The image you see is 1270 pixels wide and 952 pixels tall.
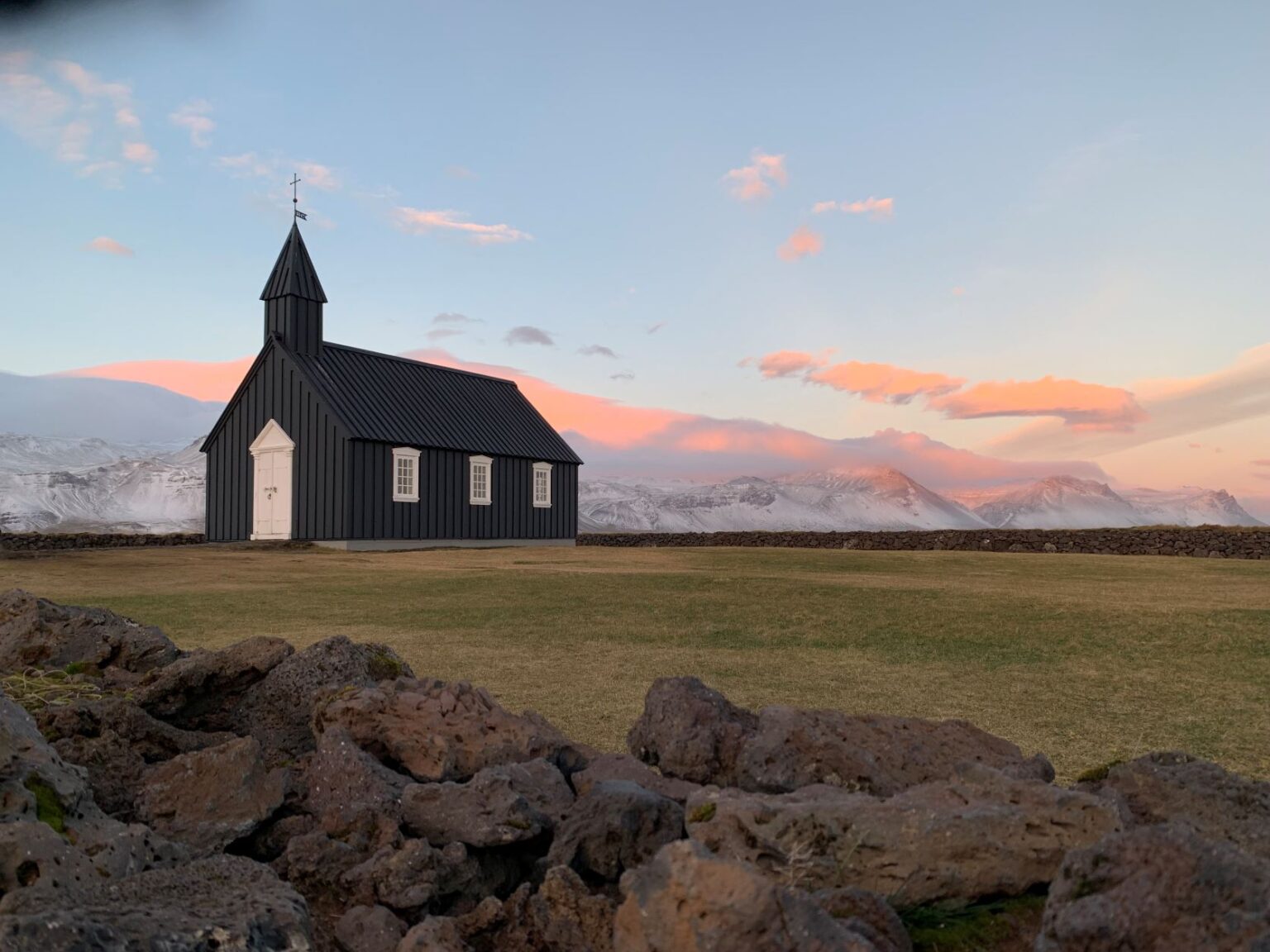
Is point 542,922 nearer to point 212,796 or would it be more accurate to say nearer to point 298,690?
point 212,796

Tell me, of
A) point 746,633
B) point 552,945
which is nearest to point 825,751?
point 552,945

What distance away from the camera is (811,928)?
227cm

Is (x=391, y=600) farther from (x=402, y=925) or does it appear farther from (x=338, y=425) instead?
(x=338, y=425)

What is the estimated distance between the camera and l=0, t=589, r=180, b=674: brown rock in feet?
18.6

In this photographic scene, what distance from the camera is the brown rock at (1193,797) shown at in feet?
10.5

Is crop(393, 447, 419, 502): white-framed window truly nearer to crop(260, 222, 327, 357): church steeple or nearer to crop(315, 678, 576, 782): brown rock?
crop(260, 222, 327, 357): church steeple

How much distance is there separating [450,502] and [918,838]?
3468 cm

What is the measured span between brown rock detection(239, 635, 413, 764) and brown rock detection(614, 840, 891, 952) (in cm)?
267

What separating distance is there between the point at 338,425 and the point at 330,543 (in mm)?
4139

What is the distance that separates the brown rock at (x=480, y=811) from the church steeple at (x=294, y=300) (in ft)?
113

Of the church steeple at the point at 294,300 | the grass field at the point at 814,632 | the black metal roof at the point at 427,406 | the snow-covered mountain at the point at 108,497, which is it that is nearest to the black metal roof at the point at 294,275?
the church steeple at the point at 294,300

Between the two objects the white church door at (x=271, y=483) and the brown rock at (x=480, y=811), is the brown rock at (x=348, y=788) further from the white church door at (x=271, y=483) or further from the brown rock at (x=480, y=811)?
the white church door at (x=271, y=483)

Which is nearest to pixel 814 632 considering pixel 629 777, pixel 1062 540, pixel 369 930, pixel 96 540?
pixel 629 777

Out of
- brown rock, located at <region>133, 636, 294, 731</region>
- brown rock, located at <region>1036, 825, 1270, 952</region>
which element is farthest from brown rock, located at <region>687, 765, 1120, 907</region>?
brown rock, located at <region>133, 636, 294, 731</region>
